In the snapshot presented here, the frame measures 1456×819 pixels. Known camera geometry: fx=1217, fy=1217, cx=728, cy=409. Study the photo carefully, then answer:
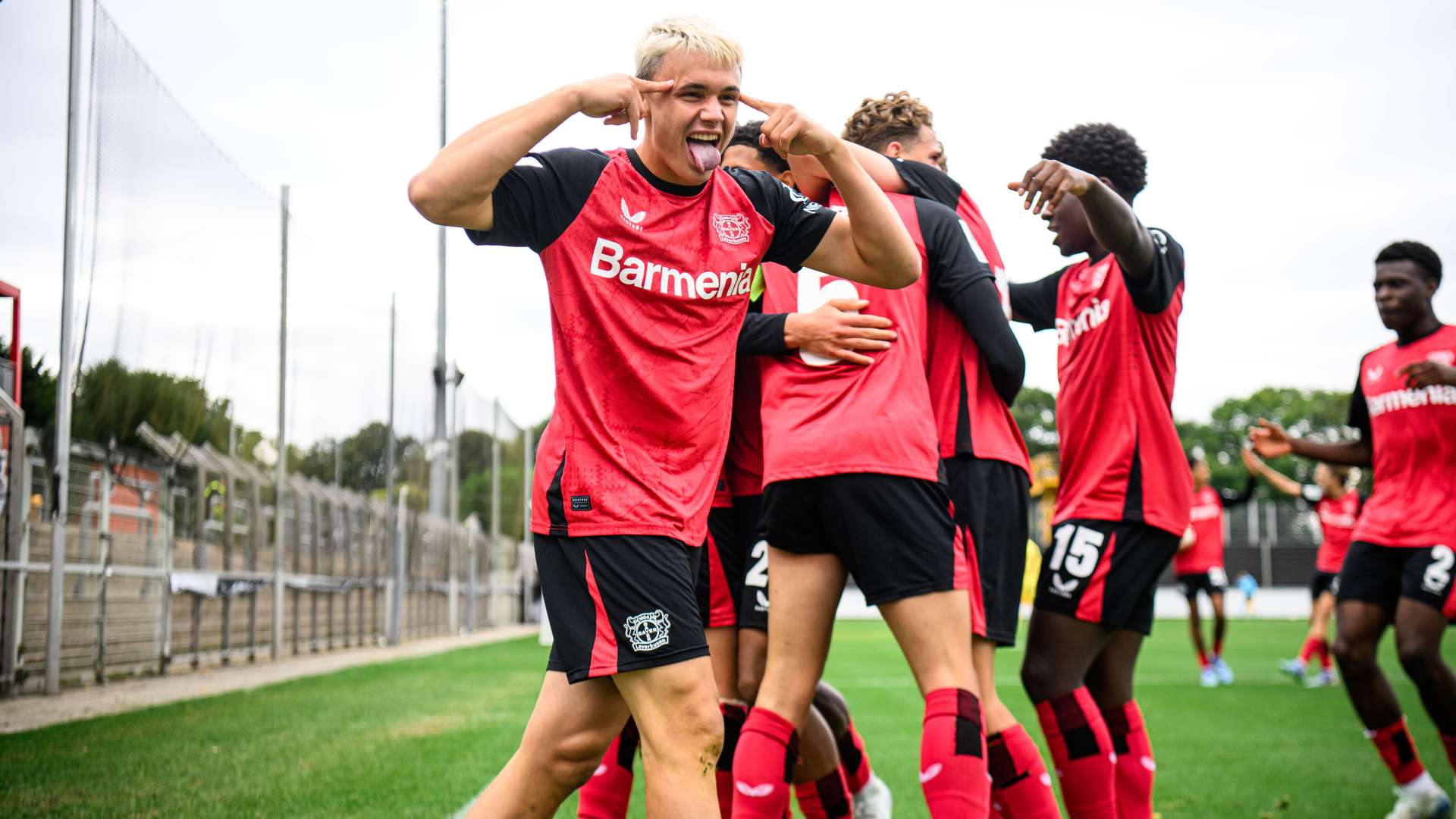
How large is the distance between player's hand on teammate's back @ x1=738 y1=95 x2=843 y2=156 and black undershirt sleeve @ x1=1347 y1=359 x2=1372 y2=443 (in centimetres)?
449

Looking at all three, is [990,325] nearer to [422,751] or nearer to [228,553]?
[422,751]

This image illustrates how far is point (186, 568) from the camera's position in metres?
12.4

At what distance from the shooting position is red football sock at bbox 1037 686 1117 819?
3.65m

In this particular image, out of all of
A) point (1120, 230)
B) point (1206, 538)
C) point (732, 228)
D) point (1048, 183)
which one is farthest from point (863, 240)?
point (1206, 538)

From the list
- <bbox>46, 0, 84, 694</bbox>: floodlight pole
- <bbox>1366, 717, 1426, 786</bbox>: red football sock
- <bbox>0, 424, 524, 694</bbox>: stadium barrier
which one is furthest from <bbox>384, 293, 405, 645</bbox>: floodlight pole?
<bbox>1366, 717, 1426, 786</bbox>: red football sock

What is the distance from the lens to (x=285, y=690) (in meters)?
11.0

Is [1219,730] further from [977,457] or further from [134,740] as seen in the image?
[134,740]

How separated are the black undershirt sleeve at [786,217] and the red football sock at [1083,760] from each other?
1712 mm

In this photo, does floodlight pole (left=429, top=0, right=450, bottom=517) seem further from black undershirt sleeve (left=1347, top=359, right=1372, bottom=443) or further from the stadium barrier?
black undershirt sleeve (left=1347, top=359, right=1372, bottom=443)

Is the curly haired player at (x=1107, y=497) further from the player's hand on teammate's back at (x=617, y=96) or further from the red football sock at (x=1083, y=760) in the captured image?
the player's hand on teammate's back at (x=617, y=96)

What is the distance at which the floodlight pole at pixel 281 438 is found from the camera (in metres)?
15.3

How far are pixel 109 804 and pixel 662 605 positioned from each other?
3.56 meters

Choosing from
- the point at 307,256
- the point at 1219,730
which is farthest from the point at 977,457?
the point at 307,256

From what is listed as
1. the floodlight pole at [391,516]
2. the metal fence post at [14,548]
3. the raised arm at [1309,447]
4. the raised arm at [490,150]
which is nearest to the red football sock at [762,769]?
the raised arm at [490,150]
